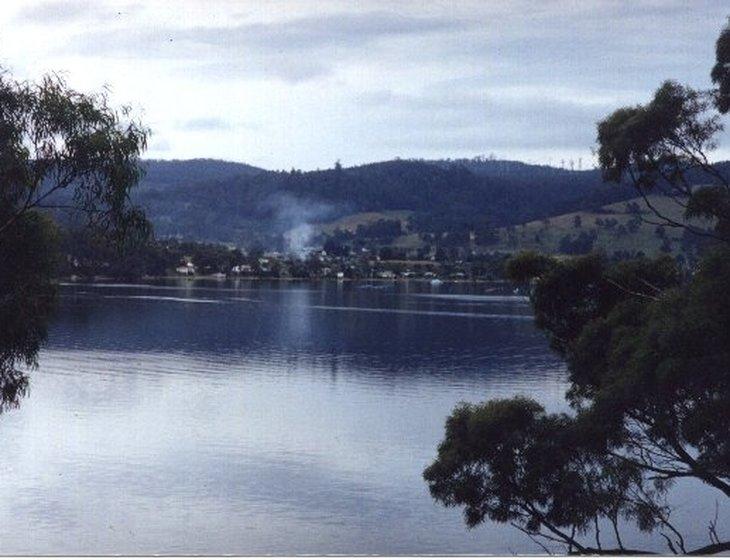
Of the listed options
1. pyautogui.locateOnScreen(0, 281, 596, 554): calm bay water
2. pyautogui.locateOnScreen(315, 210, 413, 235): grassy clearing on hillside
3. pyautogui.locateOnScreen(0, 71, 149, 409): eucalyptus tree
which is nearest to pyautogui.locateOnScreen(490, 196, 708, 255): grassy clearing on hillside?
pyautogui.locateOnScreen(0, 281, 596, 554): calm bay water

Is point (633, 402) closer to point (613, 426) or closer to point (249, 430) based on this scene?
point (613, 426)

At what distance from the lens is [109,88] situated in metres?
6.71

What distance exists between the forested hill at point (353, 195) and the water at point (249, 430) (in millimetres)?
3958

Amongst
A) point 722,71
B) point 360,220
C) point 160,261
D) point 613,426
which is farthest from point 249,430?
point 360,220

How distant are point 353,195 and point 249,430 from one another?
52361mm

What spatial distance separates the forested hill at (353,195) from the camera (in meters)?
38.5

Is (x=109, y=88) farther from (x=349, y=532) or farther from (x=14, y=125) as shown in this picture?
(x=349, y=532)

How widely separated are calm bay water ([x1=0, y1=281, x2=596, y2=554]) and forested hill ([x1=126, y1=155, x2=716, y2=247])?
3.98 meters

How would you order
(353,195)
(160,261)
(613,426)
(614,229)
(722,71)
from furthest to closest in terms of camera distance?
1. (353,195)
2. (160,261)
3. (614,229)
4. (722,71)
5. (613,426)

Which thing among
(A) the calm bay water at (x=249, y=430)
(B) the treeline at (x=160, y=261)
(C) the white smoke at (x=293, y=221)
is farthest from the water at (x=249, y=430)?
(C) the white smoke at (x=293, y=221)

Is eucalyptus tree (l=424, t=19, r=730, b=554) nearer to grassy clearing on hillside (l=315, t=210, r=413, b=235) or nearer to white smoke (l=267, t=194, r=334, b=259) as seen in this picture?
grassy clearing on hillside (l=315, t=210, r=413, b=235)

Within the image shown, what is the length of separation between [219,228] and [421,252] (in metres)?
12.1

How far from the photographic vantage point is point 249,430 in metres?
17.9

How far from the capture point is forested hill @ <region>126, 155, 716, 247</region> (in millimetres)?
38478
